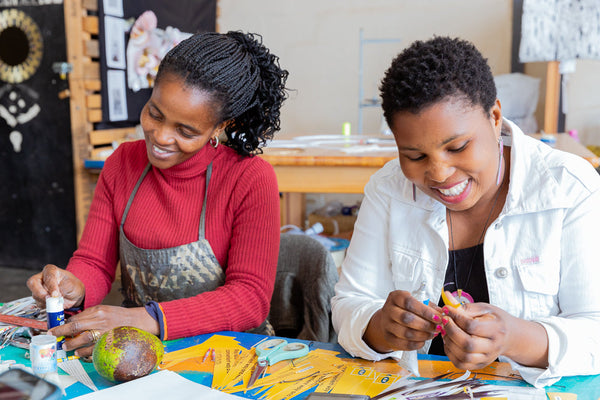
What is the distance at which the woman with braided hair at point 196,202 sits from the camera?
144cm

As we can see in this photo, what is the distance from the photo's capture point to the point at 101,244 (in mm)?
1640

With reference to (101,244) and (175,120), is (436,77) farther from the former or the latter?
(101,244)

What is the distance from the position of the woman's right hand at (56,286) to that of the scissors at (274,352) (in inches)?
20.3

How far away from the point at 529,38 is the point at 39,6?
3371 mm

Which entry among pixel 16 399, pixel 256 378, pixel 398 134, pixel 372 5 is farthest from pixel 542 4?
pixel 16 399

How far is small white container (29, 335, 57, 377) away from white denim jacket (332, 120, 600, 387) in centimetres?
57

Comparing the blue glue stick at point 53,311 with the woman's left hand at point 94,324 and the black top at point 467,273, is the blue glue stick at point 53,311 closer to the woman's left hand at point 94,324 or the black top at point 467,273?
the woman's left hand at point 94,324

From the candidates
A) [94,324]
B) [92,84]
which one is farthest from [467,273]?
[92,84]

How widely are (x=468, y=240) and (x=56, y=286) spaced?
982mm

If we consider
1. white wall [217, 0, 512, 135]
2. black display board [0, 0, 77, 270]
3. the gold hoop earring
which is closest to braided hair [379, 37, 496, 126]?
the gold hoop earring

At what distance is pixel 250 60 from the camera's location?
158cm

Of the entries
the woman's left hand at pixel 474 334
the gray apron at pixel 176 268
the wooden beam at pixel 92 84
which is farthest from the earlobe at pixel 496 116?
the wooden beam at pixel 92 84

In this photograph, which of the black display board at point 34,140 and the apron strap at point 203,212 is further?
the black display board at point 34,140

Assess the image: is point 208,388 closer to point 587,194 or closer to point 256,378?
point 256,378
